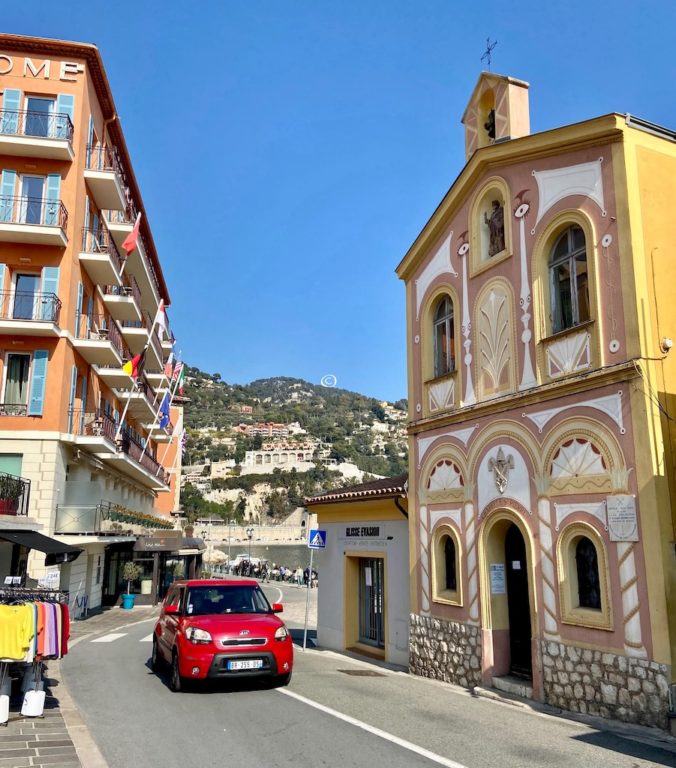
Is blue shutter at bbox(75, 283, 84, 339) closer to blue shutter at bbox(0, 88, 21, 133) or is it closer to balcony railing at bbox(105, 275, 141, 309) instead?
balcony railing at bbox(105, 275, 141, 309)

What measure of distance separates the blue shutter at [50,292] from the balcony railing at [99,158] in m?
4.55

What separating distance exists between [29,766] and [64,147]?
2220cm

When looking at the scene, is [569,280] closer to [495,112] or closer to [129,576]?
[495,112]

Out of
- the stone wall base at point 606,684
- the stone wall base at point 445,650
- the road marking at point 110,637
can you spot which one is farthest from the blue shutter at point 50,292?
the stone wall base at point 606,684

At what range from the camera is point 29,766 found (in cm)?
670

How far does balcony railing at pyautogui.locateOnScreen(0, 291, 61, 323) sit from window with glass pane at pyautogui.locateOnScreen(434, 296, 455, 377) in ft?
47.0

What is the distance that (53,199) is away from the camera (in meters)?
24.8

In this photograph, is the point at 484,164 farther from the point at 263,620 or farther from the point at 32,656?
the point at 32,656

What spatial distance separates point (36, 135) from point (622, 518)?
2339 cm

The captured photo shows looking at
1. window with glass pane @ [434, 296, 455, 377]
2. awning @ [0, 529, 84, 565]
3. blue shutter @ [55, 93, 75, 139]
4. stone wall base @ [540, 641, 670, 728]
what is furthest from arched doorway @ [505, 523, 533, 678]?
blue shutter @ [55, 93, 75, 139]

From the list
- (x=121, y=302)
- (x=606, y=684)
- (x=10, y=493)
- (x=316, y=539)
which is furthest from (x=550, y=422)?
(x=121, y=302)

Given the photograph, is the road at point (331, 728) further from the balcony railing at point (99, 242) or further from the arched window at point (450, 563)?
the balcony railing at point (99, 242)

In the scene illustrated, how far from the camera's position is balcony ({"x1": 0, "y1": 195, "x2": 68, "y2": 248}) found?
23.8m

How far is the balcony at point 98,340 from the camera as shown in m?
25.9
